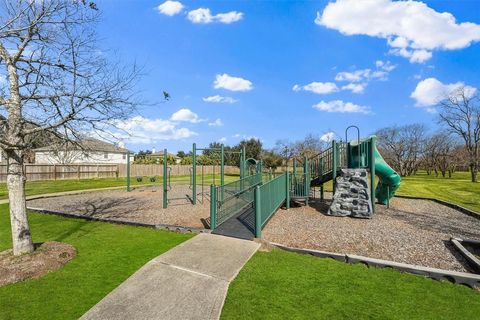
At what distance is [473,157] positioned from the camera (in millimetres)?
30484

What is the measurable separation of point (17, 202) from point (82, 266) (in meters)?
1.77

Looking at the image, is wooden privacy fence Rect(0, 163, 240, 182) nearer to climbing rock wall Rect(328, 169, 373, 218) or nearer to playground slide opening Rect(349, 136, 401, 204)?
playground slide opening Rect(349, 136, 401, 204)

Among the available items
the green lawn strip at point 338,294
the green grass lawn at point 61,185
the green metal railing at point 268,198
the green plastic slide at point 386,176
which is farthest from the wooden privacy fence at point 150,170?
the green lawn strip at point 338,294

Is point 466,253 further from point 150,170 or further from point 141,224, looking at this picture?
point 150,170

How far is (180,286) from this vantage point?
398 centimetres

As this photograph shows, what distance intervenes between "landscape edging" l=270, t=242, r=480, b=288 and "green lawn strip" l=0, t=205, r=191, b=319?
313 centimetres

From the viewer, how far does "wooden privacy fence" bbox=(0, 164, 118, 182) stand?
84.4 ft

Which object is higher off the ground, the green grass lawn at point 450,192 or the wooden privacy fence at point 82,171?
the wooden privacy fence at point 82,171

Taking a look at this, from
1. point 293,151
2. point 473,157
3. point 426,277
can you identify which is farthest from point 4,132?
point 293,151

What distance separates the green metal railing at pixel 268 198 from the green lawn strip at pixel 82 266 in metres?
1.92

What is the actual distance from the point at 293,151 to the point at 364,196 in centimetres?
4002

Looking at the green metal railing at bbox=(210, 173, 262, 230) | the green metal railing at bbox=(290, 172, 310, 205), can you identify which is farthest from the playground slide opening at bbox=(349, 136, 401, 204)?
the green metal railing at bbox=(210, 173, 262, 230)

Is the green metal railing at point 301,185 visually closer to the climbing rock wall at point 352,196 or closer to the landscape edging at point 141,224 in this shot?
the climbing rock wall at point 352,196

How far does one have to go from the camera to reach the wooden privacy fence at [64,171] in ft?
84.4
